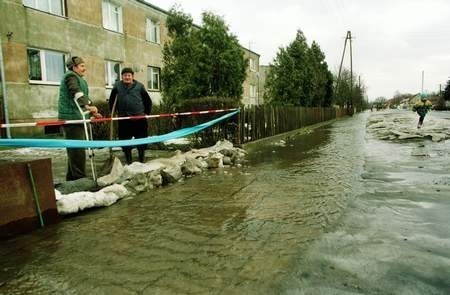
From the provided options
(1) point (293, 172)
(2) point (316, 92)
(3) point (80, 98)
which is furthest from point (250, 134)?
(2) point (316, 92)

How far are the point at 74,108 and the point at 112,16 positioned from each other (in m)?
15.6

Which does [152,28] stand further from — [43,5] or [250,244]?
[250,244]

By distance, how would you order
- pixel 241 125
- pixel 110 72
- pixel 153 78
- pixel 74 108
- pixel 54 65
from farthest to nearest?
pixel 153 78, pixel 110 72, pixel 54 65, pixel 241 125, pixel 74 108

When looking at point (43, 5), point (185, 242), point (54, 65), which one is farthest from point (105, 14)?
point (185, 242)

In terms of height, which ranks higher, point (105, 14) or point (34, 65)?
point (105, 14)

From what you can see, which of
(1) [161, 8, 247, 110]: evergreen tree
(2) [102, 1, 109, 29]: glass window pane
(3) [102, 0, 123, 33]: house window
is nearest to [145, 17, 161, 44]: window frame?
(3) [102, 0, 123, 33]: house window

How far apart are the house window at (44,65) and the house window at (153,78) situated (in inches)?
263

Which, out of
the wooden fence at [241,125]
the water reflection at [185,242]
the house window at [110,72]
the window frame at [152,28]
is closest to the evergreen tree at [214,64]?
the wooden fence at [241,125]

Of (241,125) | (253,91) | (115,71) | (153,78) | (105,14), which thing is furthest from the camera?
(253,91)

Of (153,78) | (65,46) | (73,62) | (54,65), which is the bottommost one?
(73,62)

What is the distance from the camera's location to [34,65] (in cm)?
1509

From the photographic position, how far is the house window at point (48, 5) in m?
15.0

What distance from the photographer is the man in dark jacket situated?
7.16m

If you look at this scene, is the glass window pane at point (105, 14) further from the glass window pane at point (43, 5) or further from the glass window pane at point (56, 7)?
the glass window pane at point (43, 5)
